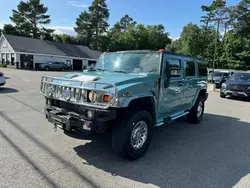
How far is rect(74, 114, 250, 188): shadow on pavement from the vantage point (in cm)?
328

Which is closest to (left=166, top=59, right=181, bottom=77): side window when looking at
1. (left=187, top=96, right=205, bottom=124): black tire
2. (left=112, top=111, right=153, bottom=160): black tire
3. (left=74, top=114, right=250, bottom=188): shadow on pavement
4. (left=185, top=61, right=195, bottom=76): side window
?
(left=185, top=61, right=195, bottom=76): side window

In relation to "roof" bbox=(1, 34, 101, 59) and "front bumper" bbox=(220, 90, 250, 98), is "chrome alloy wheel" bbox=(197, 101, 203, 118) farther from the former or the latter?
"roof" bbox=(1, 34, 101, 59)

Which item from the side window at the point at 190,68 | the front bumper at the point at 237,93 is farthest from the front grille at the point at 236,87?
the side window at the point at 190,68

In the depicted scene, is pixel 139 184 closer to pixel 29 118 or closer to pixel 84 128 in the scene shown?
pixel 84 128

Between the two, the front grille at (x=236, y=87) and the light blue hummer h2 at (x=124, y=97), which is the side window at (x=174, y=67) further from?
the front grille at (x=236, y=87)

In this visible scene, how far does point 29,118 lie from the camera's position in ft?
19.8

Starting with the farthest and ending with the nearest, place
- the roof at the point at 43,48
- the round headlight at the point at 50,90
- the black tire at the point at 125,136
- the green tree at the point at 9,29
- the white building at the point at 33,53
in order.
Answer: the green tree at the point at 9,29 → the roof at the point at 43,48 → the white building at the point at 33,53 → the round headlight at the point at 50,90 → the black tire at the point at 125,136

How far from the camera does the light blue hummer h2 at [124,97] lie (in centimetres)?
331

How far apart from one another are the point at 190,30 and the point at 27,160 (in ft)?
131

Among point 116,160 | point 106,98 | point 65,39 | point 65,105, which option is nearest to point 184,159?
point 116,160

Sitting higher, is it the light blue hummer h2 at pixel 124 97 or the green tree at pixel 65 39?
the green tree at pixel 65 39

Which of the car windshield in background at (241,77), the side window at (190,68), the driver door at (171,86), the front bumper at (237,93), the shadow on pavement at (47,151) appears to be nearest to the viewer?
the shadow on pavement at (47,151)

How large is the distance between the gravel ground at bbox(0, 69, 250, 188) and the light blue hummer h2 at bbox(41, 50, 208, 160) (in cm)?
45

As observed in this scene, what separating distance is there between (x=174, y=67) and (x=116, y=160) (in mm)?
2443
